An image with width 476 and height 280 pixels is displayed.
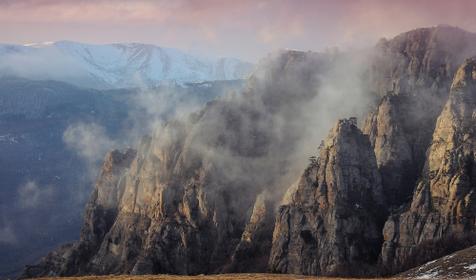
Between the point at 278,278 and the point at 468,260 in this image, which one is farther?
the point at 468,260

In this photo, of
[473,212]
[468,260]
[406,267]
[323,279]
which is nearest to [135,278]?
[323,279]

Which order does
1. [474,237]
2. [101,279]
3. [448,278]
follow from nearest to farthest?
[448,278] < [101,279] < [474,237]

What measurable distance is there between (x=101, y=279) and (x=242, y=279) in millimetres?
26987

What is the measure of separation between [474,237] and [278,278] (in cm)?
9353

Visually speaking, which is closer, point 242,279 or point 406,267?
point 242,279

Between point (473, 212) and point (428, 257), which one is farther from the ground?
point (473, 212)

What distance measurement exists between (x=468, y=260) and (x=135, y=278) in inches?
2577

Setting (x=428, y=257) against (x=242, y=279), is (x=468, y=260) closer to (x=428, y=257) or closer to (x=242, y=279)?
(x=242, y=279)

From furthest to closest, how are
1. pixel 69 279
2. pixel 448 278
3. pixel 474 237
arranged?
pixel 474 237 < pixel 69 279 < pixel 448 278

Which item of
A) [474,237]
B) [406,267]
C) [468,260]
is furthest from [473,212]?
[468,260]

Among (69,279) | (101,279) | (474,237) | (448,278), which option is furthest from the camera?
(474,237)

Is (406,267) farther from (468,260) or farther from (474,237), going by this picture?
(468,260)

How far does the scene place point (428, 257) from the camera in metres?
192

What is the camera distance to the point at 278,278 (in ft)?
395
